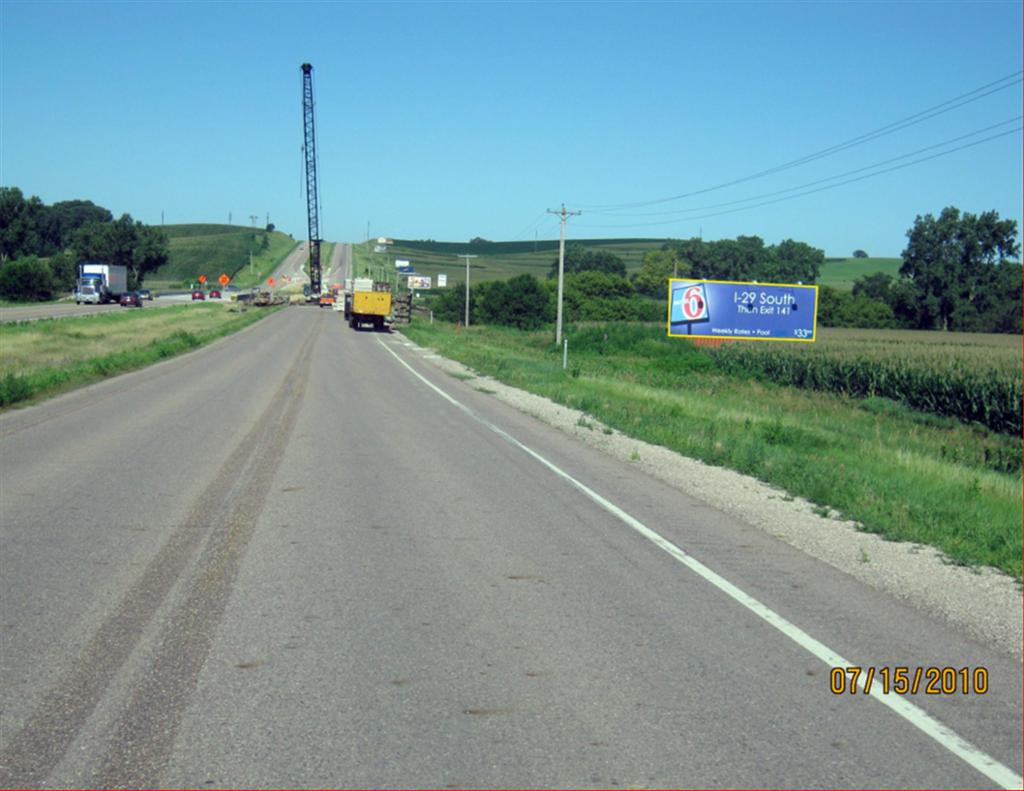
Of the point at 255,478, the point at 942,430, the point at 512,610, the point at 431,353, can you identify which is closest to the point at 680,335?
the point at 431,353

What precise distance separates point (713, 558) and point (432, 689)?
172 inches

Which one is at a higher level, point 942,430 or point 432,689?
point 432,689

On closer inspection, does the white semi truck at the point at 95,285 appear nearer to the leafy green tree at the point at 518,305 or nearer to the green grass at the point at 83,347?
the green grass at the point at 83,347

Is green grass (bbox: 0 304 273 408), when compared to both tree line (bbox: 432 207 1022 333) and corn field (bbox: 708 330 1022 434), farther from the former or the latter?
tree line (bbox: 432 207 1022 333)

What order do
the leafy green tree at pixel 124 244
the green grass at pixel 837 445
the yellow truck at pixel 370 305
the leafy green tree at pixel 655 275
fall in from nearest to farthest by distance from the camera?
the green grass at pixel 837 445 < the yellow truck at pixel 370 305 < the leafy green tree at pixel 655 275 < the leafy green tree at pixel 124 244

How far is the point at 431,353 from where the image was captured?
2026 inches

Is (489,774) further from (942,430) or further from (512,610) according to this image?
(942,430)

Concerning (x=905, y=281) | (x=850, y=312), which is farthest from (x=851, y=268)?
(x=850, y=312)

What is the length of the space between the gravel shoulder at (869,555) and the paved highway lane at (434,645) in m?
0.35

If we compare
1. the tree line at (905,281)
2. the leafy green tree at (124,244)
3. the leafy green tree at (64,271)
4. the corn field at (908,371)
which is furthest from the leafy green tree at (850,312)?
the leafy green tree at (124,244)

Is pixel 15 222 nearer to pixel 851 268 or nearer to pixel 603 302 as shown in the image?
pixel 603 302

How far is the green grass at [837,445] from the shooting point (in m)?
11.6

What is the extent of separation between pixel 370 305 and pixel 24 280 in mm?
51764
